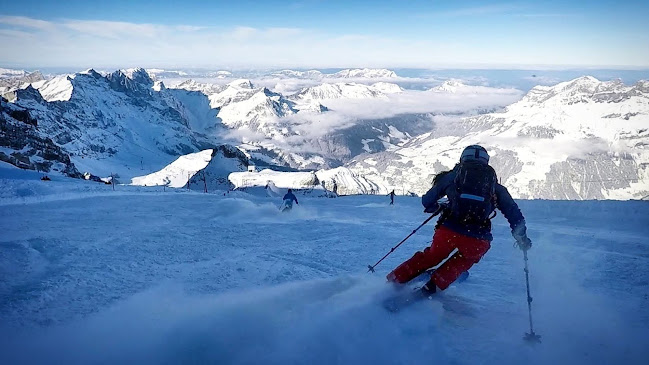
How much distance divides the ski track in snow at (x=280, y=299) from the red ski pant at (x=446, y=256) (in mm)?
371

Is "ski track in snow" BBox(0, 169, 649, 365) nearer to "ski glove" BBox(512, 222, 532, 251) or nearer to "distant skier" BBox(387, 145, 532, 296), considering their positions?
"distant skier" BBox(387, 145, 532, 296)

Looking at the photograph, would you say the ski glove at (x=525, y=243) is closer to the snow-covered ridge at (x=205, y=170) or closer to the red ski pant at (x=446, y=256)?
the red ski pant at (x=446, y=256)

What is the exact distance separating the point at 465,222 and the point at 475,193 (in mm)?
456

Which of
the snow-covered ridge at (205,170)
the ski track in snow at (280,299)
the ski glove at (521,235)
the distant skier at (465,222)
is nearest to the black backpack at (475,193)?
the distant skier at (465,222)

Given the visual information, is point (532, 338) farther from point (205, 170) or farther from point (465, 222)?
point (205, 170)

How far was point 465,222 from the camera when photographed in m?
5.77

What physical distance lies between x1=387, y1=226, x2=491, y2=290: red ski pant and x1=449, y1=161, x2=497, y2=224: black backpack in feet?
1.01

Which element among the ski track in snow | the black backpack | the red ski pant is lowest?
the ski track in snow

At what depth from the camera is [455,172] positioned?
19.6 ft

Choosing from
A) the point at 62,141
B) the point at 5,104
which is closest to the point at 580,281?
the point at 5,104

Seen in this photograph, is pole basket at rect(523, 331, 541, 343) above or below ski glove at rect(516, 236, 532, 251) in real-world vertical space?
below

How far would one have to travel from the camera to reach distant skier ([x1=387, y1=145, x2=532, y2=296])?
567cm

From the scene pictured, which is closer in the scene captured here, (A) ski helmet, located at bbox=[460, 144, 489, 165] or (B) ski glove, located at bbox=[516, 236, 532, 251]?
(A) ski helmet, located at bbox=[460, 144, 489, 165]

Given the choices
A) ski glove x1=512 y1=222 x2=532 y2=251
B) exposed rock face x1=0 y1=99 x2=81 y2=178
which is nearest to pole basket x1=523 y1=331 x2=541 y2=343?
ski glove x1=512 y1=222 x2=532 y2=251
